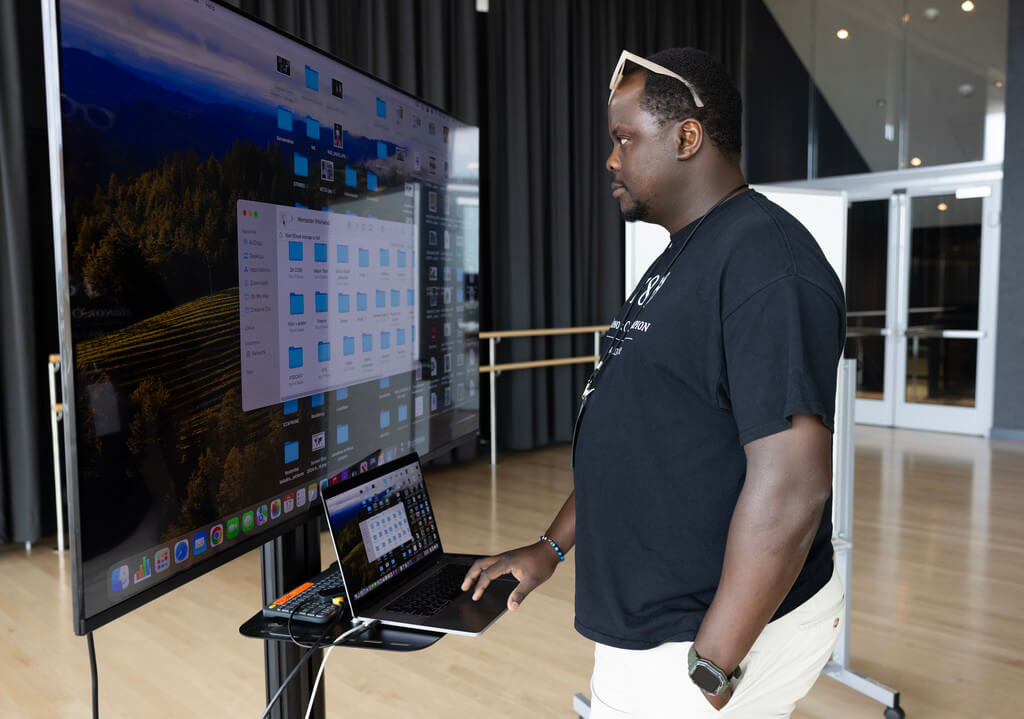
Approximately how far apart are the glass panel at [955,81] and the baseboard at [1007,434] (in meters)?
2.08

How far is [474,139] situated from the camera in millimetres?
1971

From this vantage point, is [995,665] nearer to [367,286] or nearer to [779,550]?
[779,550]

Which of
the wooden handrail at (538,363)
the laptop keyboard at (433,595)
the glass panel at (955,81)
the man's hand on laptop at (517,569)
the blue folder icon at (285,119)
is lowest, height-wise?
the wooden handrail at (538,363)

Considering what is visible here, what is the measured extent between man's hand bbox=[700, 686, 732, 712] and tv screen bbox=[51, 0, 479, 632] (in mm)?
639

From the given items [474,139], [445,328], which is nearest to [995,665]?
[445,328]

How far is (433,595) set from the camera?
4.15ft

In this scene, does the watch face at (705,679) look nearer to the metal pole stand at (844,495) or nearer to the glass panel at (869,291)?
the metal pole stand at (844,495)

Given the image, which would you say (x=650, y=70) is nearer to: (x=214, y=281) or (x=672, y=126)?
(x=672, y=126)

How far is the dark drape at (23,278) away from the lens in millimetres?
3441

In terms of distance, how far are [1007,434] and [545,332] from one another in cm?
376

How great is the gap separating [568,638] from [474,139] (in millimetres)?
1630

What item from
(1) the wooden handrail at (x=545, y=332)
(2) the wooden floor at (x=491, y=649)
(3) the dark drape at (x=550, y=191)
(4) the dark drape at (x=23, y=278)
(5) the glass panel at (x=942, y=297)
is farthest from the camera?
(5) the glass panel at (x=942, y=297)

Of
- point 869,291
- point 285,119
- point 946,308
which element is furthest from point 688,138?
point 869,291

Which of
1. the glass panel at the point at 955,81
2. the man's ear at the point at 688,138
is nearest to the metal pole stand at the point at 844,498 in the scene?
the man's ear at the point at 688,138
